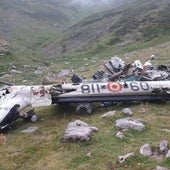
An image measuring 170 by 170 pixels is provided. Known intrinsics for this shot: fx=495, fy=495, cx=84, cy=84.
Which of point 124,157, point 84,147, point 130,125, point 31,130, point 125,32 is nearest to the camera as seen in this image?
point 124,157

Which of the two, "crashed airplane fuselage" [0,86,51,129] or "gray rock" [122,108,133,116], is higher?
"crashed airplane fuselage" [0,86,51,129]

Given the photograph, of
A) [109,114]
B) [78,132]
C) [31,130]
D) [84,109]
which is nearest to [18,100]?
[31,130]

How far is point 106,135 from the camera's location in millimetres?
21469

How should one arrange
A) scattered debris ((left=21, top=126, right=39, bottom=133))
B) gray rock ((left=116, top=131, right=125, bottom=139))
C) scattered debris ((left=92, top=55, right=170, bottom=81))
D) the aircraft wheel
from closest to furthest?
gray rock ((left=116, top=131, right=125, bottom=139)) → scattered debris ((left=21, top=126, right=39, bottom=133)) → the aircraft wheel → scattered debris ((left=92, top=55, right=170, bottom=81))

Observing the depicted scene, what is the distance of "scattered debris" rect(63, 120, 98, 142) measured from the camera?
68.4ft

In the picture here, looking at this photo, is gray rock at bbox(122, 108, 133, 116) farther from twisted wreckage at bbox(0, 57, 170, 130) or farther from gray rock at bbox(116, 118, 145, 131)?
gray rock at bbox(116, 118, 145, 131)

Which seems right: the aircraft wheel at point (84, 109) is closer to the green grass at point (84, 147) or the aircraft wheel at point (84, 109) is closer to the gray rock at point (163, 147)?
the green grass at point (84, 147)

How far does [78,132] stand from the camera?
21.2 m

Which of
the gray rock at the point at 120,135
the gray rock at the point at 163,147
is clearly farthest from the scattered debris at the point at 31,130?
the gray rock at the point at 163,147

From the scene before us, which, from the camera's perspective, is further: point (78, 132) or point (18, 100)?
point (18, 100)

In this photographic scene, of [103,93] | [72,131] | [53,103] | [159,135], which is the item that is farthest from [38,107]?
[159,135]

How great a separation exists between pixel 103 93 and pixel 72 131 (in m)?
4.93

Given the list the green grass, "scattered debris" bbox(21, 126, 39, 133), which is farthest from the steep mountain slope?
"scattered debris" bbox(21, 126, 39, 133)

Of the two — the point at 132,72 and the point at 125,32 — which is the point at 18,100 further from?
the point at 125,32
